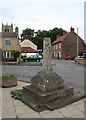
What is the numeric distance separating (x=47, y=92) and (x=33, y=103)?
66cm

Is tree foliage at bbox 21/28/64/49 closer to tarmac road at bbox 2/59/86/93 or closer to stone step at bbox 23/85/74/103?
tarmac road at bbox 2/59/86/93

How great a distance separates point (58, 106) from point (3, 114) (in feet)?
6.06

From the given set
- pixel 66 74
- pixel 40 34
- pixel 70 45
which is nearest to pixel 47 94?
→ pixel 66 74

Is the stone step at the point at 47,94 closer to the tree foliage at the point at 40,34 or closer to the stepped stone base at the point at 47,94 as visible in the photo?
the stepped stone base at the point at 47,94

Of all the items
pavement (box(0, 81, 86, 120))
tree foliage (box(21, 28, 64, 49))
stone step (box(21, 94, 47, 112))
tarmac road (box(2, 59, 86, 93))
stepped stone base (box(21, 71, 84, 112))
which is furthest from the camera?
tree foliage (box(21, 28, 64, 49))

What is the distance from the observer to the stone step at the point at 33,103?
380cm

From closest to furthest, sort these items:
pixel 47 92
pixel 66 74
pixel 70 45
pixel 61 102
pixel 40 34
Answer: pixel 61 102 → pixel 47 92 → pixel 66 74 → pixel 70 45 → pixel 40 34

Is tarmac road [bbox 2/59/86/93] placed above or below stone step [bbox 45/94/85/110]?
above

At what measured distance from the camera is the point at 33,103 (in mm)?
4023

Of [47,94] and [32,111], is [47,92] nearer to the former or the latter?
[47,94]

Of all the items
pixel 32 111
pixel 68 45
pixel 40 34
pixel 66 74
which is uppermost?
pixel 40 34

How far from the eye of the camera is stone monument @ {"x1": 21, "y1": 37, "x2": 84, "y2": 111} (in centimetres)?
400

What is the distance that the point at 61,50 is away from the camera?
39.1 meters

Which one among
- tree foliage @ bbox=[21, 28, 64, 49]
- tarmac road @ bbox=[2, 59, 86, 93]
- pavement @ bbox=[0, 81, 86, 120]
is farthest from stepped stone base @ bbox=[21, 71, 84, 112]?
tree foliage @ bbox=[21, 28, 64, 49]
